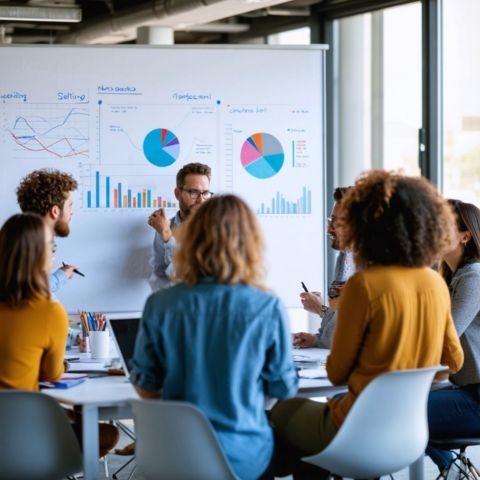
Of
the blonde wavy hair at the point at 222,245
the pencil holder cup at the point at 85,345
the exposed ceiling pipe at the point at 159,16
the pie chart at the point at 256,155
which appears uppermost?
the exposed ceiling pipe at the point at 159,16

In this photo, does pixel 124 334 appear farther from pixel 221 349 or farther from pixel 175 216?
pixel 175 216

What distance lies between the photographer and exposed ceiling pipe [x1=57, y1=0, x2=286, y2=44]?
7446 mm

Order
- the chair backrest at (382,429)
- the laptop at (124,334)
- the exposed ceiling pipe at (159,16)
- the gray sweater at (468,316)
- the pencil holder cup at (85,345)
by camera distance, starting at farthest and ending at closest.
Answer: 1. the exposed ceiling pipe at (159,16)
2. the pencil holder cup at (85,345)
3. the gray sweater at (468,316)
4. the laptop at (124,334)
5. the chair backrest at (382,429)

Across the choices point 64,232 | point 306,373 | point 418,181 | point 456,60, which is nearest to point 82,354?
point 64,232

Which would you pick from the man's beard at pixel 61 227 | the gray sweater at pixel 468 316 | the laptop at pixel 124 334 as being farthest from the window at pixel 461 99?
the laptop at pixel 124 334

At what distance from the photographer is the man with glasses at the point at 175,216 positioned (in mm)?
5227

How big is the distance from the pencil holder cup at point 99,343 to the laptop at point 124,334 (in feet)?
1.07

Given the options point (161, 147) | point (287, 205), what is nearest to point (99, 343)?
point (161, 147)

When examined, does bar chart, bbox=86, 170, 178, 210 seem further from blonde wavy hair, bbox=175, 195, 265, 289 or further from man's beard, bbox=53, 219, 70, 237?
blonde wavy hair, bbox=175, 195, 265, 289

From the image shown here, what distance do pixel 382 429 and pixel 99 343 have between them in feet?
4.42

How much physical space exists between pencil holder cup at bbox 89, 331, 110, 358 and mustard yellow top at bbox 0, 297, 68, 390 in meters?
0.67

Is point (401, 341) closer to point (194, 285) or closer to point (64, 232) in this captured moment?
point (194, 285)

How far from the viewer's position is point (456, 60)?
711 centimetres

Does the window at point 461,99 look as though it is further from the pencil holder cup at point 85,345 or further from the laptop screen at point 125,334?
the laptop screen at point 125,334
